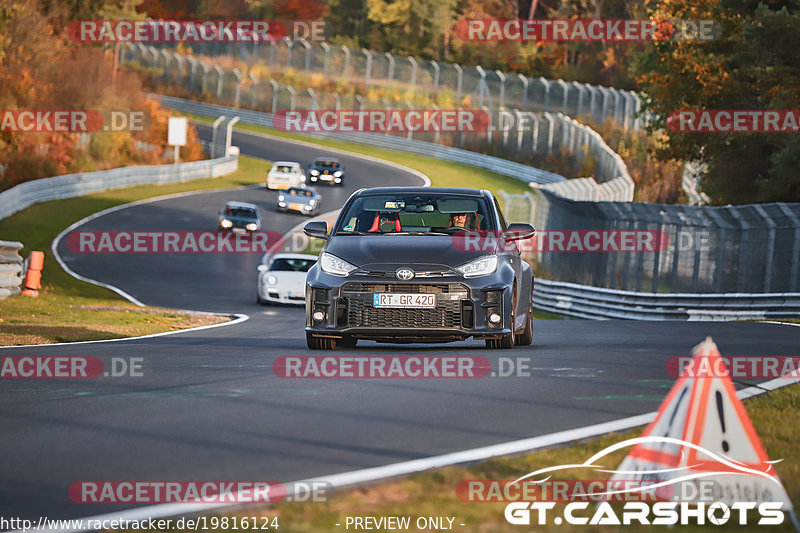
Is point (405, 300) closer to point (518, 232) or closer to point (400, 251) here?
point (400, 251)

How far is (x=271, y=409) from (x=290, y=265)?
20.2 meters

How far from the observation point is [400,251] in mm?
12039

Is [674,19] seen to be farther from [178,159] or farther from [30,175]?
[178,159]

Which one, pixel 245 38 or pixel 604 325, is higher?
pixel 245 38

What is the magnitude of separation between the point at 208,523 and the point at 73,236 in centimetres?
3512

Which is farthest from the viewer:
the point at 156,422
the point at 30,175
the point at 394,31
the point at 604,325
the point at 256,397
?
the point at 394,31

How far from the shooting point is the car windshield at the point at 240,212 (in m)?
43.1

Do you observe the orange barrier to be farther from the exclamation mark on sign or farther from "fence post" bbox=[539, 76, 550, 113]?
"fence post" bbox=[539, 76, 550, 113]

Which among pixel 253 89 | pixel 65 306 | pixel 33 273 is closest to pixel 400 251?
pixel 65 306

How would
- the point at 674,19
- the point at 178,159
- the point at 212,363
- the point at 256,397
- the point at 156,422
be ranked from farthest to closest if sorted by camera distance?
1. the point at 178,159
2. the point at 674,19
3. the point at 212,363
4. the point at 256,397
5. the point at 156,422

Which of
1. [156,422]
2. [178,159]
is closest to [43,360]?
[156,422]

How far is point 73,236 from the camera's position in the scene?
39469 mm

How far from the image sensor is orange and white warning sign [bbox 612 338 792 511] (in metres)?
5.97

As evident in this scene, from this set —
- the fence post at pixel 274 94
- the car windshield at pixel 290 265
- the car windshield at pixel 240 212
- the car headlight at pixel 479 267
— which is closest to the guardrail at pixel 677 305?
the car windshield at pixel 290 265
